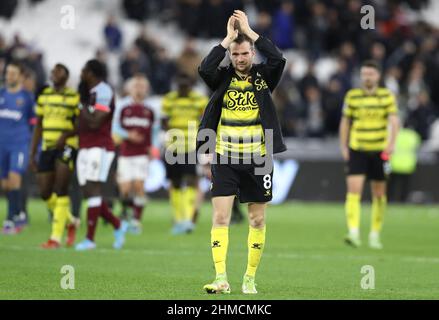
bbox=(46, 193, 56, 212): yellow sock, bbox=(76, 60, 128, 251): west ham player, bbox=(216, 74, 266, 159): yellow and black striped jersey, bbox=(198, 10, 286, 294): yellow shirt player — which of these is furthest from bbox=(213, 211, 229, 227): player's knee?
bbox=(46, 193, 56, 212): yellow sock

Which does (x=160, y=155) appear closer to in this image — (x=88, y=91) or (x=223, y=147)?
(x=88, y=91)

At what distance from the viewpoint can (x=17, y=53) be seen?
25422 mm

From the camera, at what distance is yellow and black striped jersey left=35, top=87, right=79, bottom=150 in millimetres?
14969

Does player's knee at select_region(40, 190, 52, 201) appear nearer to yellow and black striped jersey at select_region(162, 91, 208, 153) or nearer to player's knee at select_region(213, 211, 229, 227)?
yellow and black striped jersey at select_region(162, 91, 208, 153)

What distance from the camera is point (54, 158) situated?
49.8 ft

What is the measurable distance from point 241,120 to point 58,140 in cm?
501

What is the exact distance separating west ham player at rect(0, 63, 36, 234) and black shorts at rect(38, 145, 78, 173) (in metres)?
2.55

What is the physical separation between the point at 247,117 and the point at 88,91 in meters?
4.71

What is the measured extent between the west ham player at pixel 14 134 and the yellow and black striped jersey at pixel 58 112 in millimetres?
2735

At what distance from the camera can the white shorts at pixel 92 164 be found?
14.4 m

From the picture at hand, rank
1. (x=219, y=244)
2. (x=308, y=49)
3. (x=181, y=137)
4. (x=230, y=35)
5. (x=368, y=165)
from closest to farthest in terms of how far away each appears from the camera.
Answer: (x=230, y=35) < (x=219, y=244) < (x=368, y=165) < (x=181, y=137) < (x=308, y=49)

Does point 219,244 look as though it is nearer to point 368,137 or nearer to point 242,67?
point 242,67

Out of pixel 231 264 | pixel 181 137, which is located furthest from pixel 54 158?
pixel 181 137
